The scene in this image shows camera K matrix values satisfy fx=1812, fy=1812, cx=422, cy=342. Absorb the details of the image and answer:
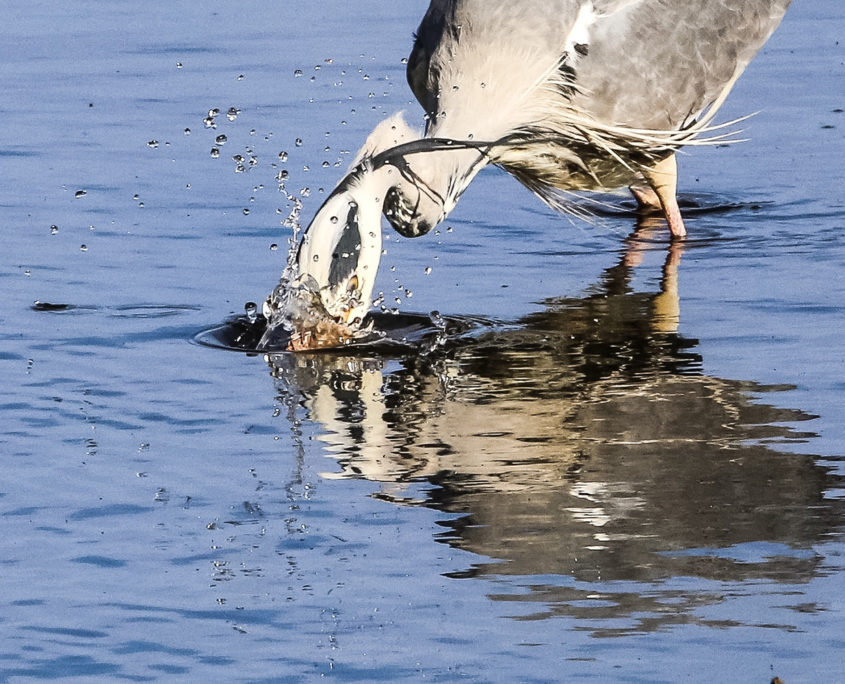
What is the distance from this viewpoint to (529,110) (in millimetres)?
8156

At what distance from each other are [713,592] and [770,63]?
895cm

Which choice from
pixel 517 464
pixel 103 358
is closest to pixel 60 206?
pixel 103 358

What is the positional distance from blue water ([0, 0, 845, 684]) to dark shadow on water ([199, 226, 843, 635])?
0.05 ft

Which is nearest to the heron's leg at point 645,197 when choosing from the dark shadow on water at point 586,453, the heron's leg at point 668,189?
the heron's leg at point 668,189

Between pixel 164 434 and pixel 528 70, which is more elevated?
pixel 528 70

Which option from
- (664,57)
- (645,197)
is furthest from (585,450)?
(645,197)

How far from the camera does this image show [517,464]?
590 cm

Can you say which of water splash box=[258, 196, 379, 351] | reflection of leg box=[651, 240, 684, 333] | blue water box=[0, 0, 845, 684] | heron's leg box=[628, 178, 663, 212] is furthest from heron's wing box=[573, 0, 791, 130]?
water splash box=[258, 196, 379, 351]

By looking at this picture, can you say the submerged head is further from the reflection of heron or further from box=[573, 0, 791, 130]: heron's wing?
box=[573, 0, 791, 130]: heron's wing

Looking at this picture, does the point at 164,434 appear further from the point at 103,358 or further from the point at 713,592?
the point at 713,592

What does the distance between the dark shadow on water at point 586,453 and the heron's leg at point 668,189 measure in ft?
3.83

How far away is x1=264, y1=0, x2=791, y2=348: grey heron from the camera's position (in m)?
7.36

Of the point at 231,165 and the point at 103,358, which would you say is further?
the point at 231,165

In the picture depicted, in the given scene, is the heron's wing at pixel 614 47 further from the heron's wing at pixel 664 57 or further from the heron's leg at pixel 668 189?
the heron's leg at pixel 668 189
